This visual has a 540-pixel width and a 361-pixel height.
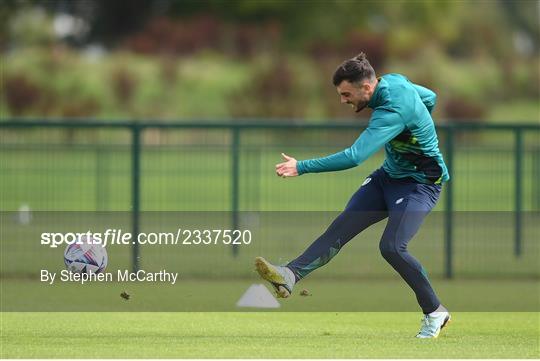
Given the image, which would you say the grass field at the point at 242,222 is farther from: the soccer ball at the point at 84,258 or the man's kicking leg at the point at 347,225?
the man's kicking leg at the point at 347,225

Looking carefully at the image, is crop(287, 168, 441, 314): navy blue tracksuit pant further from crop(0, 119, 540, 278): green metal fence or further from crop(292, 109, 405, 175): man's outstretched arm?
crop(0, 119, 540, 278): green metal fence

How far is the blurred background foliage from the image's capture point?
143 feet

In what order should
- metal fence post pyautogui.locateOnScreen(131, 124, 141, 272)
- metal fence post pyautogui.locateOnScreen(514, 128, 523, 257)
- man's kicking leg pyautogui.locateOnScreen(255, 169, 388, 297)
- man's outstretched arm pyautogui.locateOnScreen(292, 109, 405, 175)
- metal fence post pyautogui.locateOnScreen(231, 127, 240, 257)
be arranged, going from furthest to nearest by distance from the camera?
metal fence post pyautogui.locateOnScreen(514, 128, 523, 257) → metal fence post pyautogui.locateOnScreen(231, 127, 240, 257) → metal fence post pyautogui.locateOnScreen(131, 124, 141, 272) → man's kicking leg pyautogui.locateOnScreen(255, 169, 388, 297) → man's outstretched arm pyautogui.locateOnScreen(292, 109, 405, 175)

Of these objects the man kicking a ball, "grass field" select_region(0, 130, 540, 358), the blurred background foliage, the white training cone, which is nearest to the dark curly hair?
the man kicking a ball

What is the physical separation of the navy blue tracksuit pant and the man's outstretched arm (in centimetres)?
68

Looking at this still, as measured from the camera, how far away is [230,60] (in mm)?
49125

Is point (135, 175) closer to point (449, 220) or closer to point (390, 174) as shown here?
point (449, 220)

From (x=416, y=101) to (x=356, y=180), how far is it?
21.2 ft

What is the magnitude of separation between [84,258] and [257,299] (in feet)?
7.56

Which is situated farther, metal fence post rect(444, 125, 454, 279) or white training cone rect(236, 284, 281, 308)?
metal fence post rect(444, 125, 454, 279)

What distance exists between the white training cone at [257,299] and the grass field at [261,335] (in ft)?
1.01

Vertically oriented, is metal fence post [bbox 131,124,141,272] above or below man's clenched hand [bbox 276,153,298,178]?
below

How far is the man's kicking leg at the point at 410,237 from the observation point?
12.0m

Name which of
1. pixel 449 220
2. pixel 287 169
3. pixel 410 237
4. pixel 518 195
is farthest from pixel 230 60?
pixel 287 169
